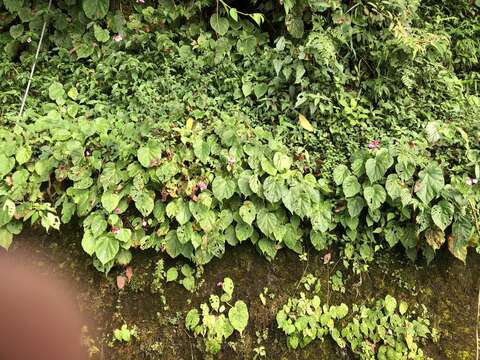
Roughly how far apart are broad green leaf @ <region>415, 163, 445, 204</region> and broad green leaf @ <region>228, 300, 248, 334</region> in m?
1.38

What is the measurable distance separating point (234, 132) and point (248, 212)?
570mm

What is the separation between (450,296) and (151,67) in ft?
9.60

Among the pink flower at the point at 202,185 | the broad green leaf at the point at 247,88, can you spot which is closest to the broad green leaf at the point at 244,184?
the pink flower at the point at 202,185

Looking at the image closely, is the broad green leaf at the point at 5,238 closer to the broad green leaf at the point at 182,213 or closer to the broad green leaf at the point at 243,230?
the broad green leaf at the point at 182,213

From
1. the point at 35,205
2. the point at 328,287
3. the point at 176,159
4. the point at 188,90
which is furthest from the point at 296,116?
the point at 35,205

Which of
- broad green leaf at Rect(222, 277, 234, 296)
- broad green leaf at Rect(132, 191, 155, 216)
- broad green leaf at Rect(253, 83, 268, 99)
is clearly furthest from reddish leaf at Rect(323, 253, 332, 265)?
broad green leaf at Rect(253, 83, 268, 99)

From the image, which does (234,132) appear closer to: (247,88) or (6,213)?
(247,88)

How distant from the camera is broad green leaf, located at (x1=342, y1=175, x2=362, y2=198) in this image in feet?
8.68

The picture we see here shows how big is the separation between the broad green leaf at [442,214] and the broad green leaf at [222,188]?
4.35 ft

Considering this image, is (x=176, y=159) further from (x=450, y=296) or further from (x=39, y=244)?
(x=450, y=296)

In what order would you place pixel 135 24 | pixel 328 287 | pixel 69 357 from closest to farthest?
Result: pixel 69 357 < pixel 328 287 < pixel 135 24

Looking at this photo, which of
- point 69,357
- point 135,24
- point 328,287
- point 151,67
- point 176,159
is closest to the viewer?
point 69,357

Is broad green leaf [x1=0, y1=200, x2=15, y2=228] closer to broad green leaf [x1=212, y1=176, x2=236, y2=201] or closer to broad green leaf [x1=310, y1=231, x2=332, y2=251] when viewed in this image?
broad green leaf [x1=212, y1=176, x2=236, y2=201]

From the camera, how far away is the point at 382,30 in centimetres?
348
